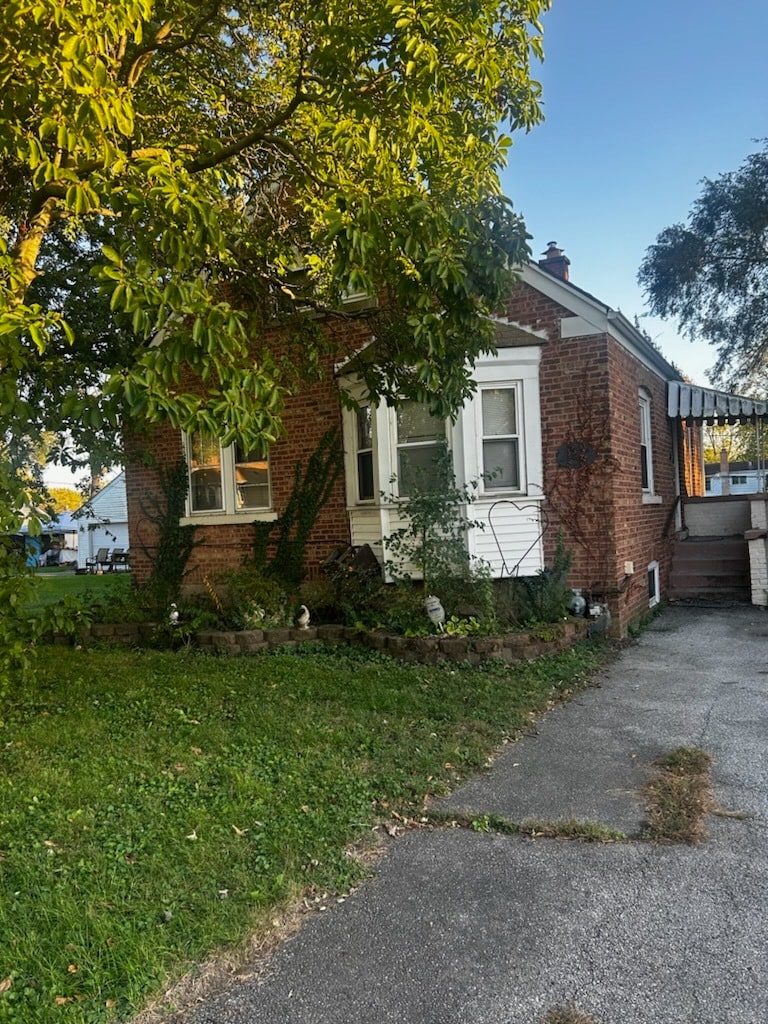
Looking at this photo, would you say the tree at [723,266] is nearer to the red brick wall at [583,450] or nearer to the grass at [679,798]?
the red brick wall at [583,450]

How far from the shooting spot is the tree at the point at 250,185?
3.86 metres

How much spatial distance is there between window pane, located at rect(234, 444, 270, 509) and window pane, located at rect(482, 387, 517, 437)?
3.59 metres

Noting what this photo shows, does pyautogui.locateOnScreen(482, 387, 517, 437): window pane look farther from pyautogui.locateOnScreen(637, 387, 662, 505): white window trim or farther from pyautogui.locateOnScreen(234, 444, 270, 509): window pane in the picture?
pyautogui.locateOnScreen(234, 444, 270, 509): window pane

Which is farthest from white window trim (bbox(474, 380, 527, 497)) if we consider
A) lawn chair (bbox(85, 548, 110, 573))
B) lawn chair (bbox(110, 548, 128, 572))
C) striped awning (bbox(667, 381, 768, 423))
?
lawn chair (bbox(85, 548, 110, 573))

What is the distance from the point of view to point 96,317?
8.59 metres

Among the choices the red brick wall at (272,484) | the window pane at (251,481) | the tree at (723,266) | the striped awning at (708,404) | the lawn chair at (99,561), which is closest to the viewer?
the red brick wall at (272,484)

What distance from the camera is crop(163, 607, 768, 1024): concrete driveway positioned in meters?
2.33

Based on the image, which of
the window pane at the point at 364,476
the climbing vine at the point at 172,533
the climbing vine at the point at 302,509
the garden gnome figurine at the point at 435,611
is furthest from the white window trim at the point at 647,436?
the climbing vine at the point at 172,533

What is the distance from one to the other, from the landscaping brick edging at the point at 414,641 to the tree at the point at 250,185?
2.70 meters

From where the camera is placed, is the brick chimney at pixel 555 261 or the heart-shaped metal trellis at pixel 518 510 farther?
the brick chimney at pixel 555 261

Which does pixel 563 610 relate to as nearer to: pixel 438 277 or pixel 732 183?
pixel 438 277

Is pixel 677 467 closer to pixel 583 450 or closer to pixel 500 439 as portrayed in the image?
pixel 583 450

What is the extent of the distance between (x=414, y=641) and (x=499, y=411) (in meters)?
3.16

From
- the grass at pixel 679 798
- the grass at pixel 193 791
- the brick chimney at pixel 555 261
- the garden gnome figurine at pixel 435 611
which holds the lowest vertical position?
the grass at pixel 679 798
